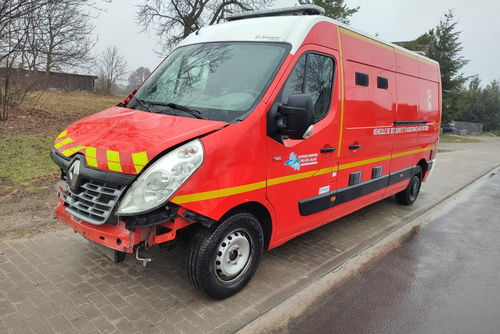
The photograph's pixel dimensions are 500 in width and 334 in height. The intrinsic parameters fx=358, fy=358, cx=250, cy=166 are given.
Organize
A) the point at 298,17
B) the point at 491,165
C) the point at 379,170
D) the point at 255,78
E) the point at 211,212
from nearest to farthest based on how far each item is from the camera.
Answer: the point at 211,212, the point at 255,78, the point at 298,17, the point at 379,170, the point at 491,165

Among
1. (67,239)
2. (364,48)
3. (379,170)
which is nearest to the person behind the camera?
(67,239)

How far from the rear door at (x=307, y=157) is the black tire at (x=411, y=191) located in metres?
3.37

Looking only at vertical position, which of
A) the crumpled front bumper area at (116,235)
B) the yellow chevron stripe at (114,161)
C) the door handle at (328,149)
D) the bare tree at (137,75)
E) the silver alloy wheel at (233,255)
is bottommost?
the silver alloy wheel at (233,255)

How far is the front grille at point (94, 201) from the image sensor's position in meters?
2.79

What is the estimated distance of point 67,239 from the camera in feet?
14.4

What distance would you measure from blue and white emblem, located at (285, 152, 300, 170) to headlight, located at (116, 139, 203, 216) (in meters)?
1.16

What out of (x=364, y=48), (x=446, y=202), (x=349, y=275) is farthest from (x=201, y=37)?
(x=446, y=202)

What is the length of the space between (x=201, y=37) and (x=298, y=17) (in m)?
1.18

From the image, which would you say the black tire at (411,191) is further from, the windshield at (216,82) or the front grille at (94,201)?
the front grille at (94,201)

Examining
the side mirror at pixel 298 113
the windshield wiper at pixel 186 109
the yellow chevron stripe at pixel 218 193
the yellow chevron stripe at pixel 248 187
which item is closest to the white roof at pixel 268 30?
the side mirror at pixel 298 113

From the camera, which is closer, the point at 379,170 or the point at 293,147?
the point at 293,147

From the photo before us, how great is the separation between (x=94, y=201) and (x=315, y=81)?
2494 mm

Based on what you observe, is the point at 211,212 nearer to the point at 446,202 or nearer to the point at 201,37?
the point at 201,37

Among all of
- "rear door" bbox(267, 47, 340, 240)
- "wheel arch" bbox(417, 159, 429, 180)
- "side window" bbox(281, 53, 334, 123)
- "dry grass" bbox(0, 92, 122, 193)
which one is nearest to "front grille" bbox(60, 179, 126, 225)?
"rear door" bbox(267, 47, 340, 240)
